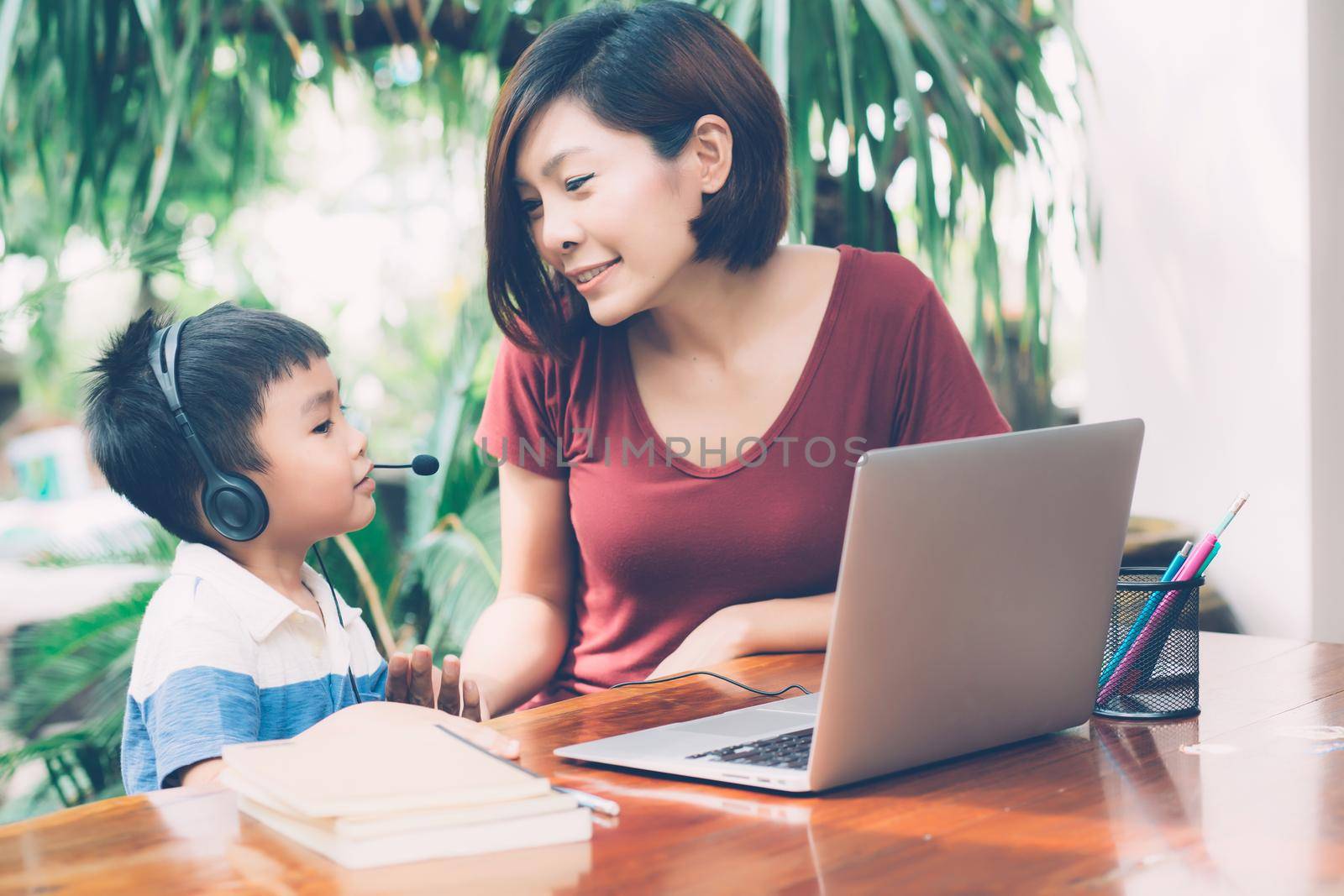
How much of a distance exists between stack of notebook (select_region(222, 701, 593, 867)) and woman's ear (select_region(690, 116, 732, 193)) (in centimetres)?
85

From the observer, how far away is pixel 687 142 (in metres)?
1.43

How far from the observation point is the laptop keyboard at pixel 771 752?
845 millimetres

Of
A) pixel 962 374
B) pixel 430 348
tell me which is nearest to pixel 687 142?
pixel 962 374

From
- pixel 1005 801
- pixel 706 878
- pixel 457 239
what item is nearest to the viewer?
pixel 706 878

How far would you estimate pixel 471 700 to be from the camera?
1.11 m

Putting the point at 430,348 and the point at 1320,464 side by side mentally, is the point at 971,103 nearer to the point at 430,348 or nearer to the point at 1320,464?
the point at 1320,464

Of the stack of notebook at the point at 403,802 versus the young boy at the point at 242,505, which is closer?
the stack of notebook at the point at 403,802

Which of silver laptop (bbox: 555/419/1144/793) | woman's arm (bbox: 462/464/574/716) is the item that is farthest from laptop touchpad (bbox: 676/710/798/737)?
woman's arm (bbox: 462/464/574/716)

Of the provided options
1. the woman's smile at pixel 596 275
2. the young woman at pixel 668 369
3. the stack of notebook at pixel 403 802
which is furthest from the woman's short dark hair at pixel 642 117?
the stack of notebook at pixel 403 802

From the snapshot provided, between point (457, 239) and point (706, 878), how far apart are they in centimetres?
294

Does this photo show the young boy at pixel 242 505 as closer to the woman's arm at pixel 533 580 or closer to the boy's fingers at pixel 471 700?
the boy's fingers at pixel 471 700

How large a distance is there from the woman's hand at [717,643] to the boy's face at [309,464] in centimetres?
35

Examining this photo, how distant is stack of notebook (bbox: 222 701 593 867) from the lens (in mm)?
687

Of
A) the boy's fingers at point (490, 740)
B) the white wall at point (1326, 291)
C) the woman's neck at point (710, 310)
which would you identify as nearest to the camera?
the boy's fingers at point (490, 740)
